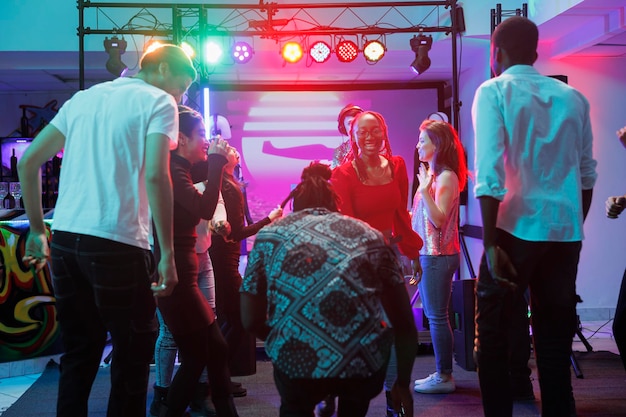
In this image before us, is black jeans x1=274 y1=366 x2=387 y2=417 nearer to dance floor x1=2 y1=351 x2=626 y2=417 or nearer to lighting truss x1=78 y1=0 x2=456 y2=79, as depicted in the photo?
dance floor x1=2 y1=351 x2=626 y2=417

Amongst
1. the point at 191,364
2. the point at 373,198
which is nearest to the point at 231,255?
the point at 373,198

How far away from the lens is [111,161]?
223 centimetres

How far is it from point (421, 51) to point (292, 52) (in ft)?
4.17

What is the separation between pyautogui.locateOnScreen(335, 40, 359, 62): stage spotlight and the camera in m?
6.83

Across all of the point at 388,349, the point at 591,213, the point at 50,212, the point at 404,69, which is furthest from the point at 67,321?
the point at 404,69

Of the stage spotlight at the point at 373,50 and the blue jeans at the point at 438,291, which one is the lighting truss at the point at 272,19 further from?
the blue jeans at the point at 438,291


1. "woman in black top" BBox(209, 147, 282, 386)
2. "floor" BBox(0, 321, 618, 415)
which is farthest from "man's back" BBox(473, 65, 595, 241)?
"floor" BBox(0, 321, 618, 415)

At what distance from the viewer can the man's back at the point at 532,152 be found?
218cm

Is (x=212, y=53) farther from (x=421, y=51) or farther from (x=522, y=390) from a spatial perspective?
(x=522, y=390)

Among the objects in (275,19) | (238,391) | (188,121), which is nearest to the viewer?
(188,121)

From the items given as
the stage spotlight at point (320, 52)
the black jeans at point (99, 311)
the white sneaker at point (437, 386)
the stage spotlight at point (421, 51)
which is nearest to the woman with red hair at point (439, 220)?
the white sneaker at point (437, 386)

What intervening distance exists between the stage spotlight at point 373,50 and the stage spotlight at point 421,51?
32cm

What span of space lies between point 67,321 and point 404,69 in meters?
7.18

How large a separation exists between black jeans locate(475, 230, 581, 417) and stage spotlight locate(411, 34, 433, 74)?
464 centimetres
